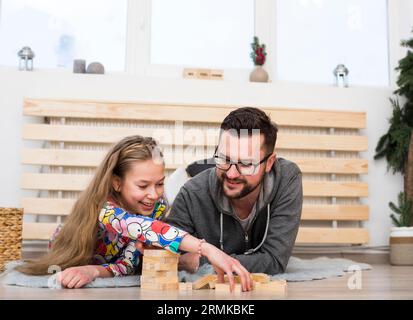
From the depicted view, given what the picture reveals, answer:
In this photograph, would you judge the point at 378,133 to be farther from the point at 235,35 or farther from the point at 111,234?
the point at 111,234

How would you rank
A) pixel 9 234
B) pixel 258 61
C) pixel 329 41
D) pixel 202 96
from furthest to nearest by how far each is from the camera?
1. pixel 329 41
2. pixel 258 61
3. pixel 202 96
4. pixel 9 234

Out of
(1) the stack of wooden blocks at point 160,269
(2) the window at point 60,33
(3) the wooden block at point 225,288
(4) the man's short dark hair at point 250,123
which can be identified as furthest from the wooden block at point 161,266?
(2) the window at point 60,33

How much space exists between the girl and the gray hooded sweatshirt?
109 millimetres

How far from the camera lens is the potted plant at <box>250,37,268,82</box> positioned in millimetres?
3023

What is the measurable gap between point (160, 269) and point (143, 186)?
12.8 inches

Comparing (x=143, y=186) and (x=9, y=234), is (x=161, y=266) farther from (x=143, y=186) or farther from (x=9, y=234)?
(x=9, y=234)

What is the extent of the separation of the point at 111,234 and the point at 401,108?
7.19 feet

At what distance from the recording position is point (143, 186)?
1.48 meters

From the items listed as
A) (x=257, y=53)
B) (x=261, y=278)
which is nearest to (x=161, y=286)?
(x=261, y=278)

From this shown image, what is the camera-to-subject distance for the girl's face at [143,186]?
147cm

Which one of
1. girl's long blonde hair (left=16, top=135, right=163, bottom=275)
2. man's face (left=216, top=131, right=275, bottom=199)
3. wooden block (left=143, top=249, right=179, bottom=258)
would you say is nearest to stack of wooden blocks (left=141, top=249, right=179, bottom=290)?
wooden block (left=143, top=249, right=179, bottom=258)

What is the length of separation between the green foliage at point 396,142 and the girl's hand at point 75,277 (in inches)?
85.4
